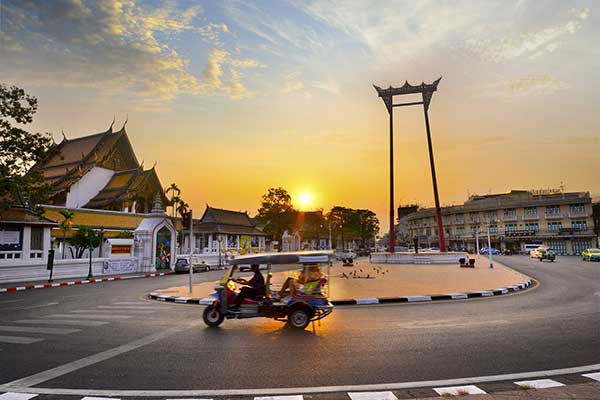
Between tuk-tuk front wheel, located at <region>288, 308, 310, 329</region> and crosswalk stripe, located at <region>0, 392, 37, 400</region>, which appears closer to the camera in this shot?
crosswalk stripe, located at <region>0, 392, 37, 400</region>

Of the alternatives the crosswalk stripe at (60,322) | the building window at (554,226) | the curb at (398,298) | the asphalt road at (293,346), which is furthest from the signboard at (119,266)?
the building window at (554,226)

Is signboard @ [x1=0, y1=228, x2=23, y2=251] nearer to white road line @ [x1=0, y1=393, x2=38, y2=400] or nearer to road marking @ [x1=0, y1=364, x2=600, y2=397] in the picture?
road marking @ [x1=0, y1=364, x2=600, y2=397]

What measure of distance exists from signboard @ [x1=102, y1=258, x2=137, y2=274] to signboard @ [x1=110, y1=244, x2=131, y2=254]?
0.99 meters

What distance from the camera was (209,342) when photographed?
6875mm

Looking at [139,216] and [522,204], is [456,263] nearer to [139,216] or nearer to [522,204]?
[139,216]

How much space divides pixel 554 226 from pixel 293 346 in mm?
70803

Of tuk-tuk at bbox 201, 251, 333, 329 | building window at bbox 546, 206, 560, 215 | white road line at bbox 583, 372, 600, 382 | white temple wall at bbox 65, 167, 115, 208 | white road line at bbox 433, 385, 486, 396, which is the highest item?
white temple wall at bbox 65, 167, 115, 208

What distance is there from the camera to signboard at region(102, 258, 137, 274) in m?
27.2

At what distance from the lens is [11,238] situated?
22.4 m

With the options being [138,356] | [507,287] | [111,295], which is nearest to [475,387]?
[138,356]

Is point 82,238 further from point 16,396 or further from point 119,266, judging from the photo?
point 16,396

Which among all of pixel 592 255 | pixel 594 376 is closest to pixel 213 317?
pixel 594 376

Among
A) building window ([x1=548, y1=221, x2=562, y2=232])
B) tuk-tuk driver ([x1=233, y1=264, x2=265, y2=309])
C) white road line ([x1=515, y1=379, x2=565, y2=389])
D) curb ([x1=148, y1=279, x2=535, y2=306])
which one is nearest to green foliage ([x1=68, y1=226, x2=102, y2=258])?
curb ([x1=148, y1=279, x2=535, y2=306])

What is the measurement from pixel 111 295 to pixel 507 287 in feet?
52.5
